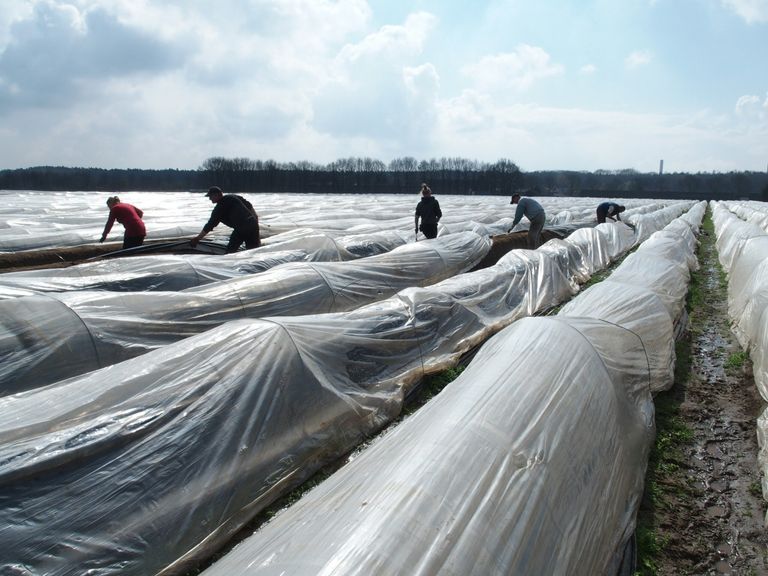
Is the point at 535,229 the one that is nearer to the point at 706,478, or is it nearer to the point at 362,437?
the point at 706,478

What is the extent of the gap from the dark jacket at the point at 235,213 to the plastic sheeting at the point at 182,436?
470cm

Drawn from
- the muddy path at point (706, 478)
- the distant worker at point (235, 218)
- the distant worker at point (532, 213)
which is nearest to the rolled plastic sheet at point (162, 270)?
the distant worker at point (235, 218)

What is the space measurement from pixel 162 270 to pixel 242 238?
237 centimetres

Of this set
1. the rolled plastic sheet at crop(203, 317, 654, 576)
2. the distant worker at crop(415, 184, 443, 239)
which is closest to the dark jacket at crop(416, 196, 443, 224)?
the distant worker at crop(415, 184, 443, 239)

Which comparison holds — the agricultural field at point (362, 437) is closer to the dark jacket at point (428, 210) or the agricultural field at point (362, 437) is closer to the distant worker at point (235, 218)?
the distant worker at point (235, 218)

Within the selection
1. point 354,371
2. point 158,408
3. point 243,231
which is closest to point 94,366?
point 158,408

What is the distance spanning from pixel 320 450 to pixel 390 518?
6.42 ft

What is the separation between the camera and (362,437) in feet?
13.9

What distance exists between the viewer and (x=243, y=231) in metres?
9.05

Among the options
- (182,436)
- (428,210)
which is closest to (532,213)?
(428,210)

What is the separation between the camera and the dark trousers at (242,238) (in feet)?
29.8

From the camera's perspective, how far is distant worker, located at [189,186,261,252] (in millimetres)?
8500

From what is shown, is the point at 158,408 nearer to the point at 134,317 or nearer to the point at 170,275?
the point at 134,317

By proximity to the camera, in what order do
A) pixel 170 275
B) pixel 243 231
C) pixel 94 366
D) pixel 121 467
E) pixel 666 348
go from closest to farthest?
pixel 121 467 < pixel 94 366 < pixel 666 348 < pixel 170 275 < pixel 243 231
